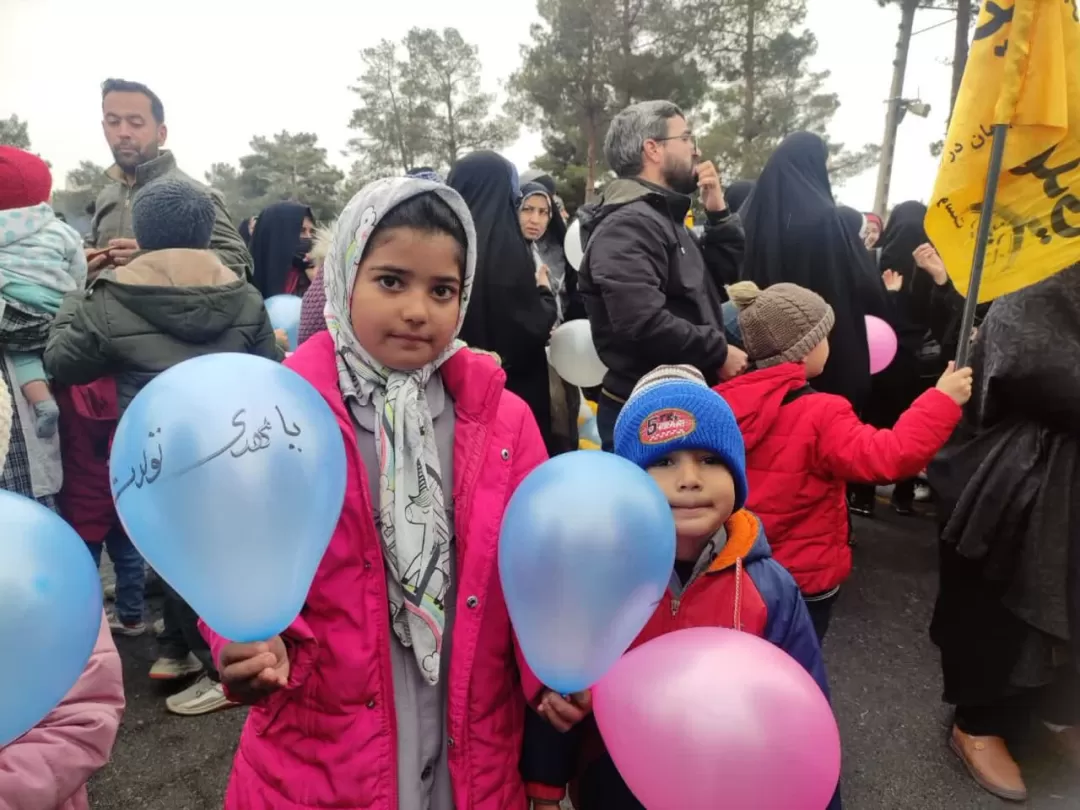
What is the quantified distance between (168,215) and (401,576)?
1799 mm

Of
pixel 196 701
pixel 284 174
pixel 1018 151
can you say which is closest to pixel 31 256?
pixel 196 701

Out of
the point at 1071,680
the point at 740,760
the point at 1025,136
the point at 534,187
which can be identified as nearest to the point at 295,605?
the point at 740,760

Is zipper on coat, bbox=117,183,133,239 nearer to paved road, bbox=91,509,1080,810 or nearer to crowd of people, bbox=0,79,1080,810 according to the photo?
crowd of people, bbox=0,79,1080,810

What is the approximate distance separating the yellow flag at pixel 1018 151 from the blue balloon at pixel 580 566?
1.49 m

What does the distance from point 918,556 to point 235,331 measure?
12.6 feet

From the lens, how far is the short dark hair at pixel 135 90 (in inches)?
126

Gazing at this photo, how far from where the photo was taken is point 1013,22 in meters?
1.82

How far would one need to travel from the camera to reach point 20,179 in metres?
2.59

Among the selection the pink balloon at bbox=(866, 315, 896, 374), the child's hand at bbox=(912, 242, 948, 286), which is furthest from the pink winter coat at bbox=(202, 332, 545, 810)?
the child's hand at bbox=(912, 242, 948, 286)

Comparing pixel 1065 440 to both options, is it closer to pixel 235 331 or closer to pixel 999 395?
pixel 999 395

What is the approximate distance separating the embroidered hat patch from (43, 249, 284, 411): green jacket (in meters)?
1.63

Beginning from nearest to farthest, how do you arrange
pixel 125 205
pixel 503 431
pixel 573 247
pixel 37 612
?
pixel 37 612, pixel 503 431, pixel 125 205, pixel 573 247

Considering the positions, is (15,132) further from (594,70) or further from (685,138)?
(685,138)

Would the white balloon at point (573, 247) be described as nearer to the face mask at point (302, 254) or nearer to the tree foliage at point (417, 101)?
the face mask at point (302, 254)
